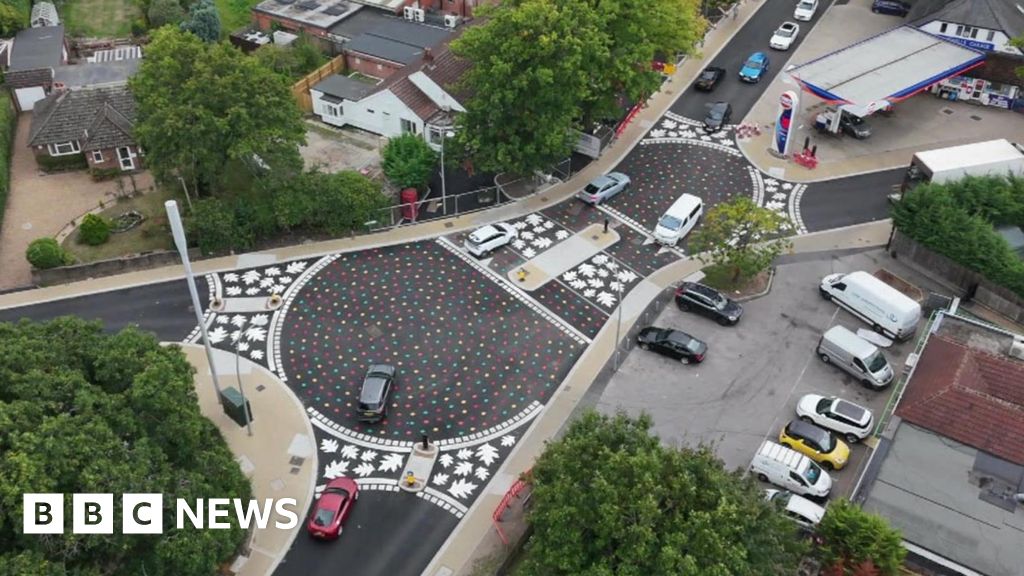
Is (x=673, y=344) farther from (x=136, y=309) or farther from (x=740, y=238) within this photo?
(x=136, y=309)

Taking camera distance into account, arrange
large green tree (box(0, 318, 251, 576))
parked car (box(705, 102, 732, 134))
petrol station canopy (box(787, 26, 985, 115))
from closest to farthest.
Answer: large green tree (box(0, 318, 251, 576))
petrol station canopy (box(787, 26, 985, 115))
parked car (box(705, 102, 732, 134))

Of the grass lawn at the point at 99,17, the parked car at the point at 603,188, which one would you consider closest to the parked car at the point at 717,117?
the parked car at the point at 603,188

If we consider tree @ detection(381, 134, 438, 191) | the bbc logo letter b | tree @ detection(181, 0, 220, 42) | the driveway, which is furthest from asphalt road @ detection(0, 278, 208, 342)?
tree @ detection(181, 0, 220, 42)

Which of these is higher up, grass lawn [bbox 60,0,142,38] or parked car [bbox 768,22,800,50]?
parked car [bbox 768,22,800,50]

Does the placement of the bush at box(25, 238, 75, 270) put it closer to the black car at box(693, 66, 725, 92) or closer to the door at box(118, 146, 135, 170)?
the door at box(118, 146, 135, 170)

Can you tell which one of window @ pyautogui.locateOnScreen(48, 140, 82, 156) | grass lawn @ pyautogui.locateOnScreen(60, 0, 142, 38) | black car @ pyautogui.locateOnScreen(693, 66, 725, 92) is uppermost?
black car @ pyautogui.locateOnScreen(693, 66, 725, 92)

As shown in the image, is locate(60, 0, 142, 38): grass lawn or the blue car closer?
the blue car

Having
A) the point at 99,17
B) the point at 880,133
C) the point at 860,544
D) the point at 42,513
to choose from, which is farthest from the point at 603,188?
the point at 99,17
